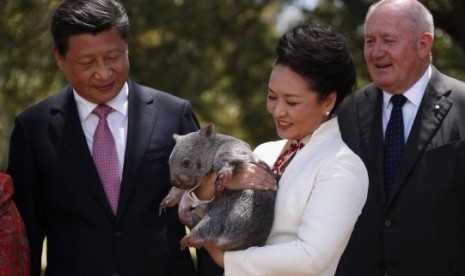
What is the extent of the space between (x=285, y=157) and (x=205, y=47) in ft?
22.5

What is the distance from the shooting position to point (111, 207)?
525 cm

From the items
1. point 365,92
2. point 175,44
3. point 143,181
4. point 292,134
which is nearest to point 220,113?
point 175,44

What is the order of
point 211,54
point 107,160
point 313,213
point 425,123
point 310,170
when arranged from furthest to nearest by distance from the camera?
point 211,54
point 425,123
point 107,160
point 310,170
point 313,213

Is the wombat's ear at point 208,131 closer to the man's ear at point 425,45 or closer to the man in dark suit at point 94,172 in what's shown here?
the man in dark suit at point 94,172

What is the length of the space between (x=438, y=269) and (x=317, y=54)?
6.80 feet

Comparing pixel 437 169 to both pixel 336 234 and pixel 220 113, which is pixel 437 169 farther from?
pixel 220 113

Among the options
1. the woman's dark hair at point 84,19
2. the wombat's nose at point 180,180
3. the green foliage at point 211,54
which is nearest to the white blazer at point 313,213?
the wombat's nose at point 180,180

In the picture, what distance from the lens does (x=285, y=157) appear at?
4.43m

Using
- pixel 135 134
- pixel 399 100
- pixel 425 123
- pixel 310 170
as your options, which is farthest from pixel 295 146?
pixel 399 100

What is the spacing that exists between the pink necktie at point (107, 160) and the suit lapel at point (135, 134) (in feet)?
0.20

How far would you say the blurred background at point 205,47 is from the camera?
9753 mm

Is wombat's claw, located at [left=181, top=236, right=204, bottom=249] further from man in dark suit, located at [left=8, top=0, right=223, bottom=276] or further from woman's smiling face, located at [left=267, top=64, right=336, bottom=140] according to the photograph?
man in dark suit, located at [left=8, top=0, right=223, bottom=276]

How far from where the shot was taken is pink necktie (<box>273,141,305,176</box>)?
438cm

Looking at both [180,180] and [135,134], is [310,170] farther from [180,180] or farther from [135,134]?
[135,134]
